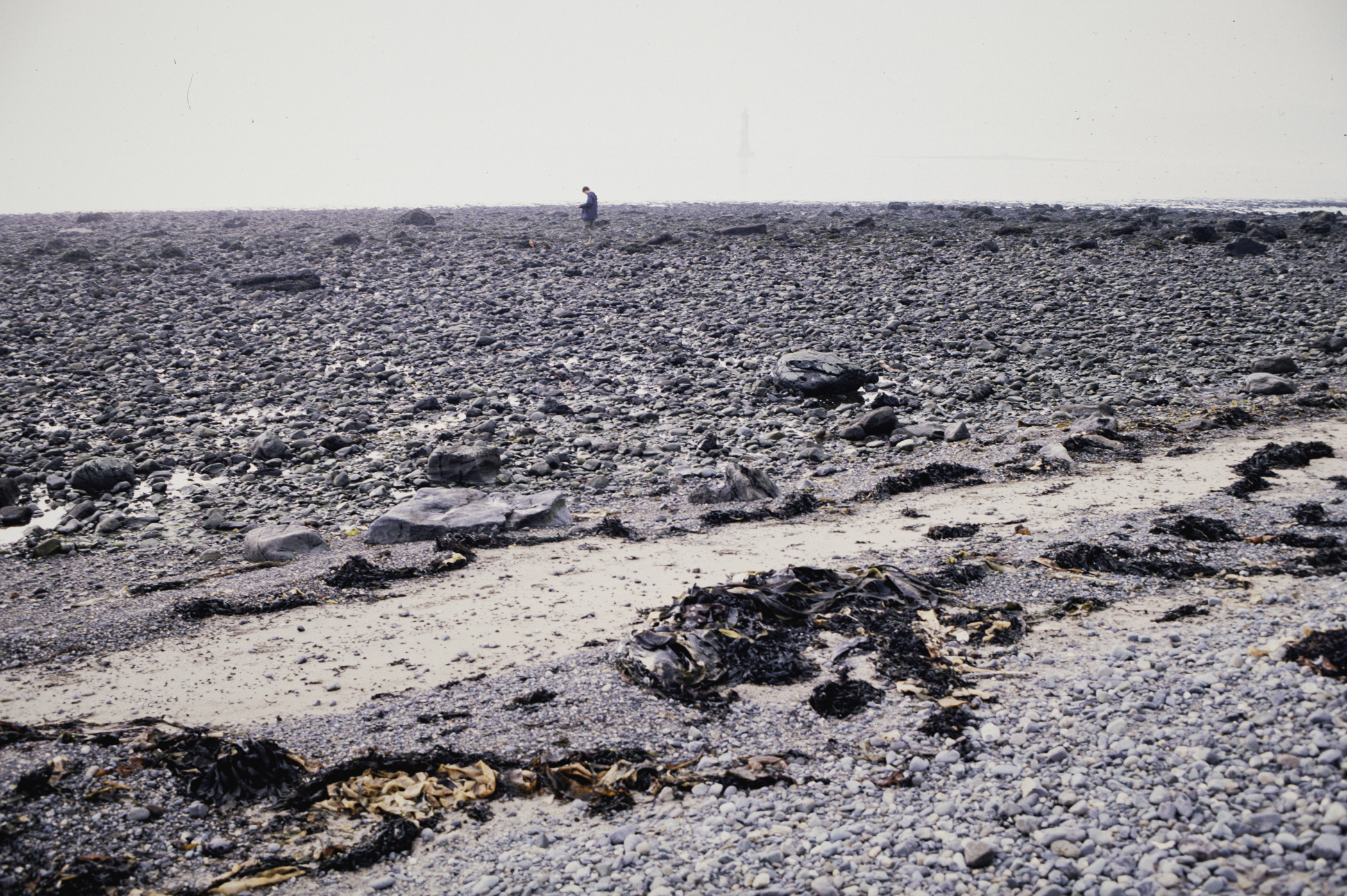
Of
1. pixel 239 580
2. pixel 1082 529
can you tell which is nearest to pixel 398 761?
pixel 239 580

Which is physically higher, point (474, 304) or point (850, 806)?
point (474, 304)

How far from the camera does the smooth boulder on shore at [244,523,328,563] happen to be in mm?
8797

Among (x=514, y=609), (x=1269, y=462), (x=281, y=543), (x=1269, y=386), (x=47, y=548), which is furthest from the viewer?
(x=1269, y=386)

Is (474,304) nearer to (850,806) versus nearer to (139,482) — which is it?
(139,482)

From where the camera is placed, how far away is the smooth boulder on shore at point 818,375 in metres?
13.7

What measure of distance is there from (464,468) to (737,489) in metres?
3.61

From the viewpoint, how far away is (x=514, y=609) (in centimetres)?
749

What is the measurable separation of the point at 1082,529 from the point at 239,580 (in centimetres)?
847

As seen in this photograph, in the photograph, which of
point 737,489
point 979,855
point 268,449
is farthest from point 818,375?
point 979,855

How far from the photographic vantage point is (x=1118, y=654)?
566cm

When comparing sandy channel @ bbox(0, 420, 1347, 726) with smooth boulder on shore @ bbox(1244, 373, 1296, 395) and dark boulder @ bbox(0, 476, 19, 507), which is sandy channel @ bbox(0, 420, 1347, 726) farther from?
dark boulder @ bbox(0, 476, 19, 507)

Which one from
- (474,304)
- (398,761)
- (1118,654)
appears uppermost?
(474,304)

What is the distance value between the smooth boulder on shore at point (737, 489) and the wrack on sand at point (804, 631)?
2513mm

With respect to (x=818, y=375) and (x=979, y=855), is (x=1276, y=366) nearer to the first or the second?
(x=818, y=375)
